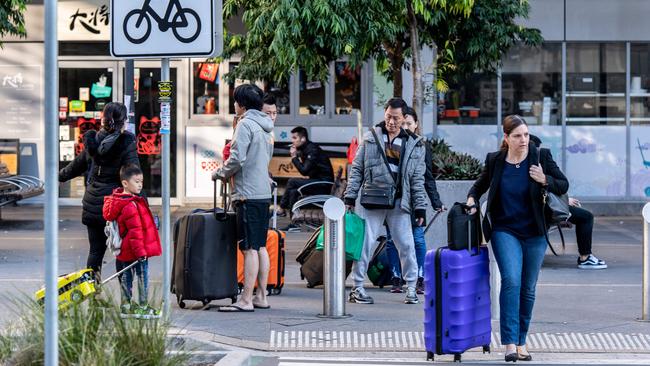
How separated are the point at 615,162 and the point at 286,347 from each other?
1242 cm

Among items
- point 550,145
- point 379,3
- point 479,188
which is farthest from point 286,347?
point 550,145

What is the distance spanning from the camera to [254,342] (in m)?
9.20

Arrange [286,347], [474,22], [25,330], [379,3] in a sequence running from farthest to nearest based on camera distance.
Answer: [474,22] → [379,3] → [286,347] → [25,330]

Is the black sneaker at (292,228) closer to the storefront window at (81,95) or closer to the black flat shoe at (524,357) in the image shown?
the storefront window at (81,95)

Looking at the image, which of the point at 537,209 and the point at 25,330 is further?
the point at 537,209

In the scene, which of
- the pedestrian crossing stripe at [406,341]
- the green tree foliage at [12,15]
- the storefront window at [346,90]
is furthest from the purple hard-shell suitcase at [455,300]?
the storefront window at [346,90]

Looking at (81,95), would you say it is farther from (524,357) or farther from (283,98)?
(524,357)

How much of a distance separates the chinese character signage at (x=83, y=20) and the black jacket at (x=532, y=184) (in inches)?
519

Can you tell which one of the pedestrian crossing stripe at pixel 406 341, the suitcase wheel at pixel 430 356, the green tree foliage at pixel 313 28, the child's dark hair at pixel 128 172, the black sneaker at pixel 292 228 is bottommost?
the pedestrian crossing stripe at pixel 406 341

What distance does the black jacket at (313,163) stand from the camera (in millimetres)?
17641

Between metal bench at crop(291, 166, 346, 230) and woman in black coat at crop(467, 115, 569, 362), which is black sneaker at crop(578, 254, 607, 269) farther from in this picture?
woman in black coat at crop(467, 115, 569, 362)

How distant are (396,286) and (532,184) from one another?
362 cm

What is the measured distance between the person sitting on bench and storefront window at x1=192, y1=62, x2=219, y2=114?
3.45m

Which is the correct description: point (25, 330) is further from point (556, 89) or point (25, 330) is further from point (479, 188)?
point (556, 89)
